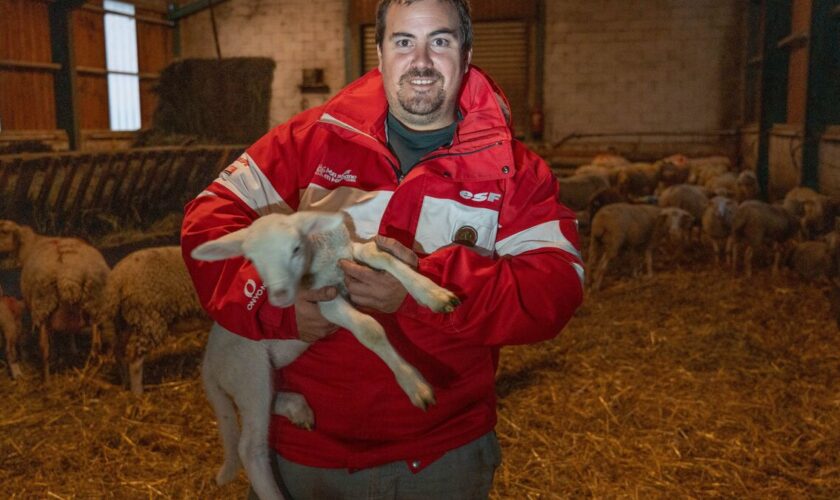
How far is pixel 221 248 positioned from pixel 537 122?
14610mm

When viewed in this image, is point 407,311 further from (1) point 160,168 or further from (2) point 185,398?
(1) point 160,168

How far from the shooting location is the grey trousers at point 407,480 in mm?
2092

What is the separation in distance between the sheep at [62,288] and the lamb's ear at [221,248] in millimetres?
3802

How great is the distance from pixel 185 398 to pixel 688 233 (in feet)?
22.0

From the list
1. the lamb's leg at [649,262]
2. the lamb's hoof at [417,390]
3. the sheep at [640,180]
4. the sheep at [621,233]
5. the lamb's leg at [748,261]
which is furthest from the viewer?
the sheep at [640,180]

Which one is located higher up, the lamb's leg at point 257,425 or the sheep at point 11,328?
the lamb's leg at point 257,425

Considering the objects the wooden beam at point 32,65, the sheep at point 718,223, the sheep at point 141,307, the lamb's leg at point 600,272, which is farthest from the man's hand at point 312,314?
the wooden beam at point 32,65

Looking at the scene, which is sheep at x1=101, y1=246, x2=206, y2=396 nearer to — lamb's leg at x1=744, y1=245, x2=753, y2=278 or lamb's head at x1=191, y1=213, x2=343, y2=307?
lamb's head at x1=191, y1=213, x2=343, y2=307

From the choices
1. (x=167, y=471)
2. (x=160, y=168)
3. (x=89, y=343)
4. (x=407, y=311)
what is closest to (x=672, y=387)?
(x=167, y=471)

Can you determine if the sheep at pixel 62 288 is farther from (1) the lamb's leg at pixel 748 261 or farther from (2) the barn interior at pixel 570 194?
(1) the lamb's leg at pixel 748 261

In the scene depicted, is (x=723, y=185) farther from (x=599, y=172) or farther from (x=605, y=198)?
(x=605, y=198)

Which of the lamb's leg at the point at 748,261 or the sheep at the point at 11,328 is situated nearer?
the sheep at the point at 11,328

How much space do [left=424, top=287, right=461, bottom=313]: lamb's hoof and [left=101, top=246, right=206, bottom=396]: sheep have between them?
3.64 metres

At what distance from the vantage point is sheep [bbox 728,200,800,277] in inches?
323
